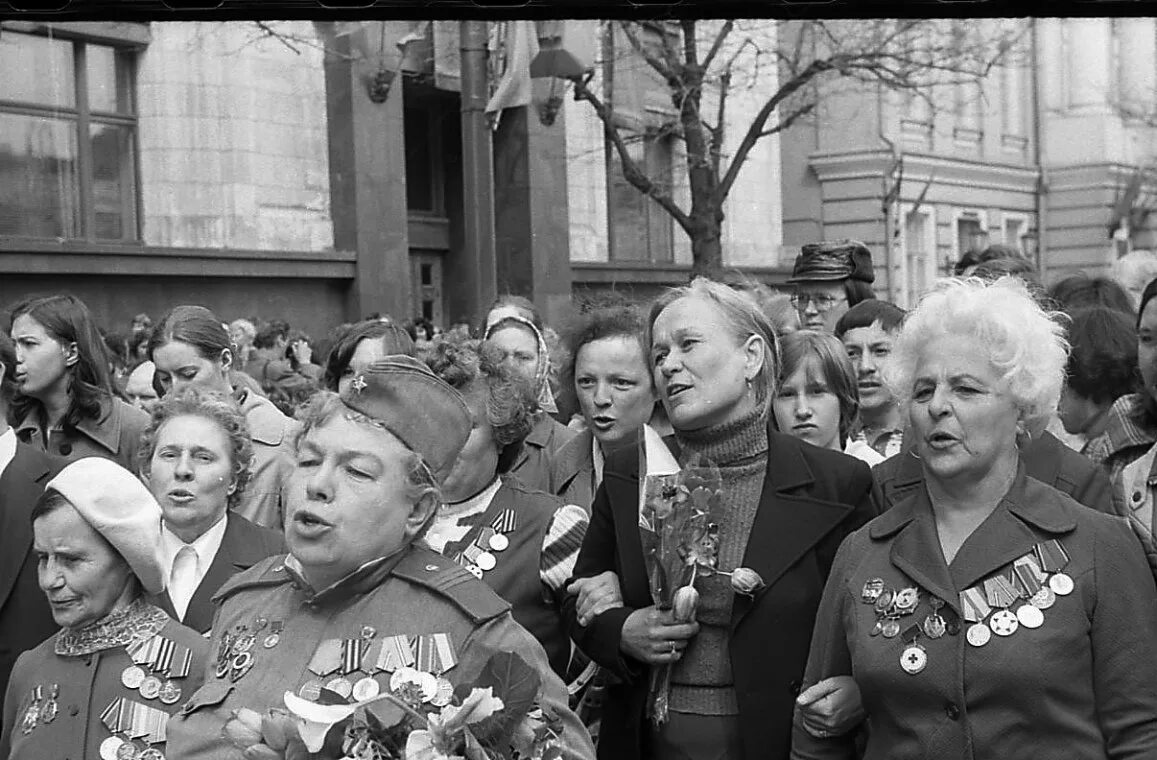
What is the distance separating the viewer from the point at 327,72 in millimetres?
19844

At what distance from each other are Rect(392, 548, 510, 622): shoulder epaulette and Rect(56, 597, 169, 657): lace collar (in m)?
1.16

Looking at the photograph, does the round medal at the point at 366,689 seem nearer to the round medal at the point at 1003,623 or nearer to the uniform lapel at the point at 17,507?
the round medal at the point at 1003,623

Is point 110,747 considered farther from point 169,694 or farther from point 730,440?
point 730,440

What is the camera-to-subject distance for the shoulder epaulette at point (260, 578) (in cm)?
362

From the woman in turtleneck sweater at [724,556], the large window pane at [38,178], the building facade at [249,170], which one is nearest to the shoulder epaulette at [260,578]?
the woman in turtleneck sweater at [724,556]

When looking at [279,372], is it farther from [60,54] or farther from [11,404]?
[60,54]

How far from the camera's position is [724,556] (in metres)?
4.34

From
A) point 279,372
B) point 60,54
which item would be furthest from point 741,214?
point 279,372

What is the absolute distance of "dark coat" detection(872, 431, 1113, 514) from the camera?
4402mm

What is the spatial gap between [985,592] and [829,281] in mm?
5192

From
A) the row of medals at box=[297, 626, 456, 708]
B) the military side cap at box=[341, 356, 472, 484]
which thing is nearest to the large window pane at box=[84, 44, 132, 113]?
the military side cap at box=[341, 356, 472, 484]

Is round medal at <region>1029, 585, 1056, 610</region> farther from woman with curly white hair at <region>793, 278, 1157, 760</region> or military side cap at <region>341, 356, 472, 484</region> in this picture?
military side cap at <region>341, 356, 472, 484</region>

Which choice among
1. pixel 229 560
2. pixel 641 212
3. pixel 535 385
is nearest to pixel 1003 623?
pixel 229 560

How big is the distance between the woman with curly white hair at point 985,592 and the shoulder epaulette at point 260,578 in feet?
4.36
